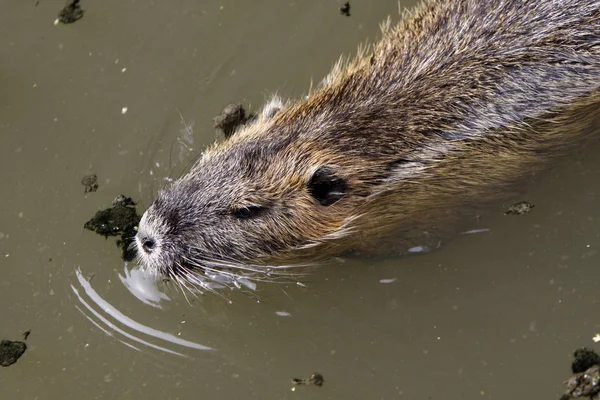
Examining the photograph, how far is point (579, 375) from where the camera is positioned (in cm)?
391

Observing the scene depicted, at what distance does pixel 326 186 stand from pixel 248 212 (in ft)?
1.54

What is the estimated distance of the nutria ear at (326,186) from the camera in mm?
4195

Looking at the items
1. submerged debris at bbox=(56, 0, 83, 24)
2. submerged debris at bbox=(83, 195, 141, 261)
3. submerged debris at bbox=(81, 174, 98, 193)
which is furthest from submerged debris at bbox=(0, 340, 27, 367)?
submerged debris at bbox=(56, 0, 83, 24)

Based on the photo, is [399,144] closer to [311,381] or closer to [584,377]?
[311,381]

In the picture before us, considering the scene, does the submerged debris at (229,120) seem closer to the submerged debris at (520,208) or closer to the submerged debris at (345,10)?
the submerged debris at (345,10)

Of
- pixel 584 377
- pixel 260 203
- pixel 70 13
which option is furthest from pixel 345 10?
pixel 584 377

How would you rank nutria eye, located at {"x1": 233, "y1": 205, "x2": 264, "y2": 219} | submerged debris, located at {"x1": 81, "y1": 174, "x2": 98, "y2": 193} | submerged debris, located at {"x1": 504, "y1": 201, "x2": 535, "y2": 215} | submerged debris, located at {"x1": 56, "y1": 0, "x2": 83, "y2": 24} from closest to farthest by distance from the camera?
nutria eye, located at {"x1": 233, "y1": 205, "x2": 264, "y2": 219}, submerged debris, located at {"x1": 504, "y1": 201, "x2": 535, "y2": 215}, submerged debris, located at {"x1": 81, "y1": 174, "x2": 98, "y2": 193}, submerged debris, located at {"x1": 56, "y1": 0, "x2": 83, "y2": 24}

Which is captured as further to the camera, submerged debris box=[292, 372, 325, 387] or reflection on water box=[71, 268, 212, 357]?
reflection on water box=[71, 268, 212, 357]

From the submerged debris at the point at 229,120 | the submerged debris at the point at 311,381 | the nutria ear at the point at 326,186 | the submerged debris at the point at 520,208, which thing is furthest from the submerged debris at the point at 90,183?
the submerged debris at the point at 520,208

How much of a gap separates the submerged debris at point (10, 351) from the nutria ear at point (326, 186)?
6.37 feet

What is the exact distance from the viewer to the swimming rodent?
4.22 m

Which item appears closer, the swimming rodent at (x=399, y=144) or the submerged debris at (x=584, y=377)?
the submerged debris at (x=584, y=377)

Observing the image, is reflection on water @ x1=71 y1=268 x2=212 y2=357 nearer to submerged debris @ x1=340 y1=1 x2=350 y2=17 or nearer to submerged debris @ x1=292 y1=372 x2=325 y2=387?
submerged debris @ x1=292 y1=372 x2=325 y2=387

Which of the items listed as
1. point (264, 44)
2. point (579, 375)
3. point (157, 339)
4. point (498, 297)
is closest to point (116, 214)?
point (157, 339)
